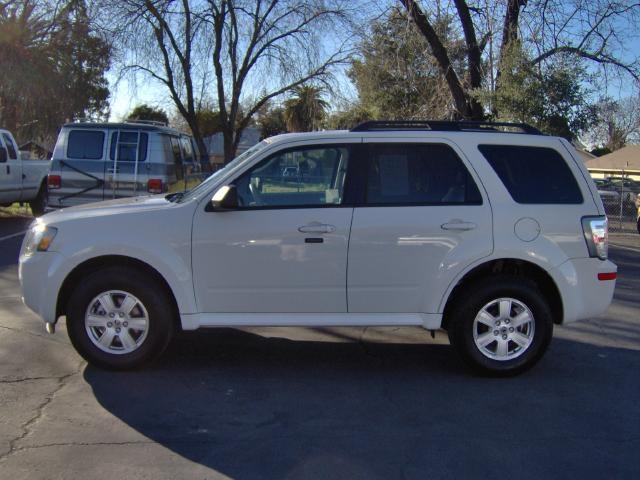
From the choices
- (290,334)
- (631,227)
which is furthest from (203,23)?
(290,334)

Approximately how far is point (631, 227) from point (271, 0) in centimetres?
1448

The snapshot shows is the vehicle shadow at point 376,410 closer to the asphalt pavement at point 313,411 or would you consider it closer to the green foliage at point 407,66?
the asphalt pavement at point 313,411

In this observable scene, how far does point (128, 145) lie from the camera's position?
12.2m

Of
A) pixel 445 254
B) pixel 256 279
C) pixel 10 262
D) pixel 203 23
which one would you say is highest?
pixel 203 23

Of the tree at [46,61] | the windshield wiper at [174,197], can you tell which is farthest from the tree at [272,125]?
the windshield wiper at [174,197]

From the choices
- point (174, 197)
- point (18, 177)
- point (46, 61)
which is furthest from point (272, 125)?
point (174, 197)

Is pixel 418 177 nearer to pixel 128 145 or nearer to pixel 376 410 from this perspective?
pixel 376 410

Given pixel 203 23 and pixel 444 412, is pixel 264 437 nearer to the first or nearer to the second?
pixel 444 412

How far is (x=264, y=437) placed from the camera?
438cm

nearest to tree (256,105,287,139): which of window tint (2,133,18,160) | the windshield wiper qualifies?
window tint (2,133,18,160)

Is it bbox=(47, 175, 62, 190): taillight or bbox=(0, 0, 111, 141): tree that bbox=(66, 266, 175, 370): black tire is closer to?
bbox=(47, 175, 62, 190): taillight

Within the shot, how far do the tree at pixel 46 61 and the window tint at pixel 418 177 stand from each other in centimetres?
2426

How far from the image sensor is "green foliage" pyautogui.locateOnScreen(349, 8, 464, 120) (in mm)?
16516

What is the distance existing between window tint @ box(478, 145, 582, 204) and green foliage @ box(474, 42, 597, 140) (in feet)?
28.0
